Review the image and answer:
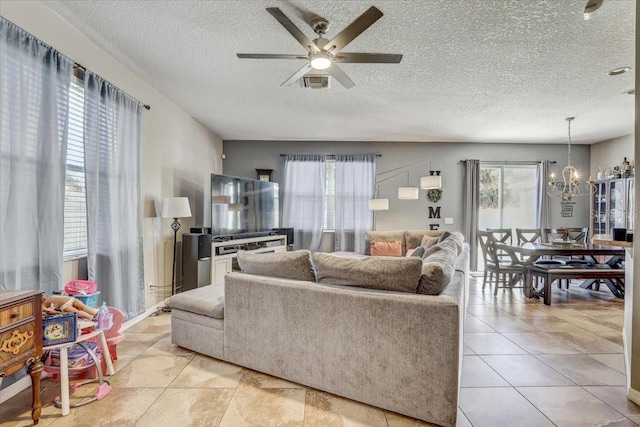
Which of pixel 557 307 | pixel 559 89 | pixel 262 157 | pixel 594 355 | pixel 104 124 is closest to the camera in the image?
pixel 594 355

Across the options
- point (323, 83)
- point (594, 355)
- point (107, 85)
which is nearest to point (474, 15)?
point (323, 83)

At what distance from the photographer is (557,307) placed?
163 inches

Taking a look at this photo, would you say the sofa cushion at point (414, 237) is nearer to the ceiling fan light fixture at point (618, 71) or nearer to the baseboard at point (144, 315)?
the ceiling fan light fixture at point (618, 71)

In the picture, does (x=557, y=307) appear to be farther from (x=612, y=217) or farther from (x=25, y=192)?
(x=25, y=192)

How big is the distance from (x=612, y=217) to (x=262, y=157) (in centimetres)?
671

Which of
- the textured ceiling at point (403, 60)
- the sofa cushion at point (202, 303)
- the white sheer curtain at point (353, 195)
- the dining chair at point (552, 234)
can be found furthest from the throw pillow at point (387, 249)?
the sofa cushion at point (202, 303)

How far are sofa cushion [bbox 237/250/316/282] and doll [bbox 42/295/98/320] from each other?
1.11m

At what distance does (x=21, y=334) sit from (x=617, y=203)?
26.1 ft

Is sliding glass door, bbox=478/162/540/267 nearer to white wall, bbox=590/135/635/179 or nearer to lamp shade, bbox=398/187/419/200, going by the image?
white wall, bbox=590/135/635/179

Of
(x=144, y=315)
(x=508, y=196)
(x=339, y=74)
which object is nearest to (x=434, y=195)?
(x=508, y=196)

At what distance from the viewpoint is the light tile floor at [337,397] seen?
6.25 feet

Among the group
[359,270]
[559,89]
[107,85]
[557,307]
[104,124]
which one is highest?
[559,89]

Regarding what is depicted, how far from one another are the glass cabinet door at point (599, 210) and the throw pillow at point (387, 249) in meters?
4.03

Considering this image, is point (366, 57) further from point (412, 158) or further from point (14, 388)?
point (412, 158)
